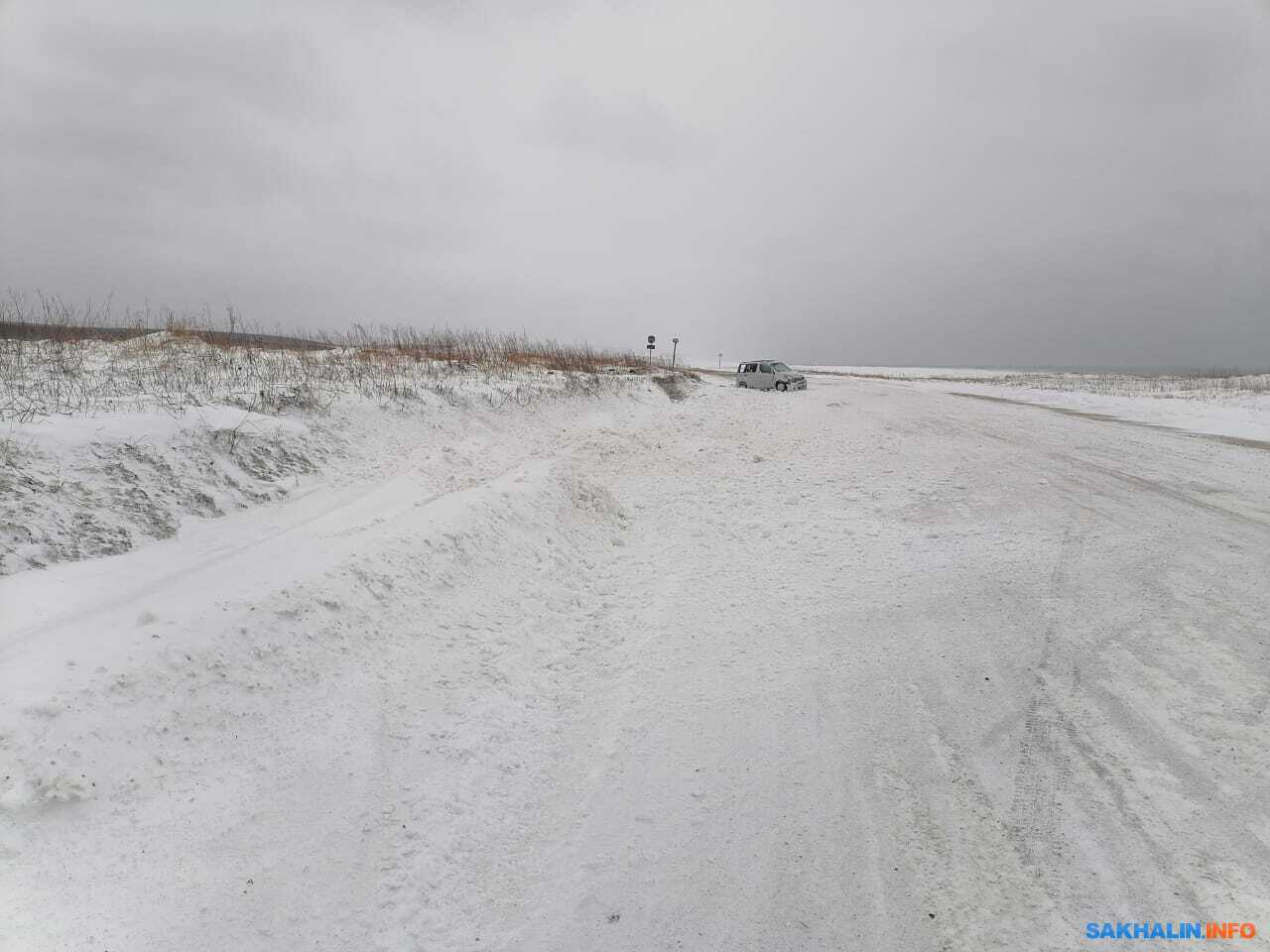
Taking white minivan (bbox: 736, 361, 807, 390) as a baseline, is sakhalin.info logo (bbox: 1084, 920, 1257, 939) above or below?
below

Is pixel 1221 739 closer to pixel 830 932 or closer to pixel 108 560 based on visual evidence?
pixel 830 932

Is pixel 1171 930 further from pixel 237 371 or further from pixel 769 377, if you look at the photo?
pixel 769 377

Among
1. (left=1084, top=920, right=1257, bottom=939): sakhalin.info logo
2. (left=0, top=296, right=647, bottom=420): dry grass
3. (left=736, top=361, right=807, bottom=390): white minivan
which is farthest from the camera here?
(left=736, top=361, right=807, bottom=390): white minivan

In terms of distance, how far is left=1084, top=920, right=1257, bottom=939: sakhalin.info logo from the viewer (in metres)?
2.10

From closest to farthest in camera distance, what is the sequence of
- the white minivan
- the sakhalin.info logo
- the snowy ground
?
the sakhalin.info logo → the snowy ground → the white minivan

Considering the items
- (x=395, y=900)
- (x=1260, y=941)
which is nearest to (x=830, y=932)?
(x=1260, y=941)

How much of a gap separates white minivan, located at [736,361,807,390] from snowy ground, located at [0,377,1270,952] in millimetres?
20694

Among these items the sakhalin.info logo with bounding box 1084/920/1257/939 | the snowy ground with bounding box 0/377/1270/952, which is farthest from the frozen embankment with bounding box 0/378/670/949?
the sakhalin.info logo with bounding box 1084/920/1257/939

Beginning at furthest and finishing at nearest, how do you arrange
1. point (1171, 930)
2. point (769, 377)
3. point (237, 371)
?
point (769, 377)
point (237, 371)
point (1171, 930)

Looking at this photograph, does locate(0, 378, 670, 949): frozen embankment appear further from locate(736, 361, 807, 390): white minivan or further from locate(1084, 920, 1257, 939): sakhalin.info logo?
locate(736, 361, 807, 390): white minivan

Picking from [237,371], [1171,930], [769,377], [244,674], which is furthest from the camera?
[769,377]

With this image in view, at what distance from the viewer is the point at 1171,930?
214cm

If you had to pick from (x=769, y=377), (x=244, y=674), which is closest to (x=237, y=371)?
(x=244, y=674)

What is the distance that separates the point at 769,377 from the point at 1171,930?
84.9ft
